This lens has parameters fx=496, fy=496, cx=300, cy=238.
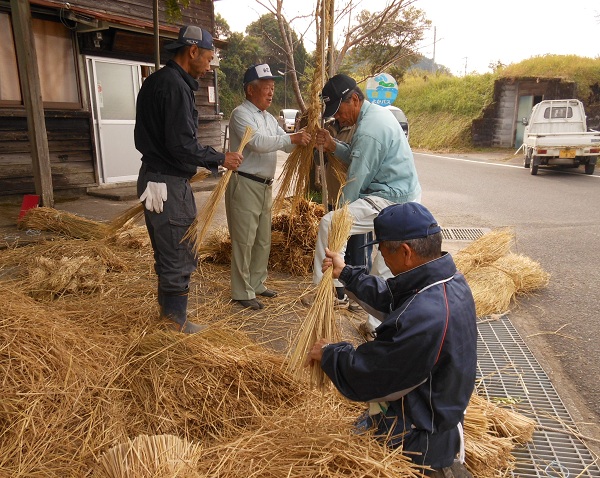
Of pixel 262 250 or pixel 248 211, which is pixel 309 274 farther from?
pixel 248 211

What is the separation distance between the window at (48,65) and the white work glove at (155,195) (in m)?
5.46

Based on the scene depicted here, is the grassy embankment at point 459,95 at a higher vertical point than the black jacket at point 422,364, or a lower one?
higher

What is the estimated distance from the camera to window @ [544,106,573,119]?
14109mm

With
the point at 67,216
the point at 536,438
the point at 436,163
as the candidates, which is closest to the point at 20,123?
the point at 67,216

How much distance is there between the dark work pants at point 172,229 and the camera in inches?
112

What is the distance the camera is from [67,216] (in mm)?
5301

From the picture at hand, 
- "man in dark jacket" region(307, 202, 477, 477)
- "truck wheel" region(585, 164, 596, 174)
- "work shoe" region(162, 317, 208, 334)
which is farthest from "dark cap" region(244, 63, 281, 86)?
"truck wheel" region(585, 164, 596, 174)

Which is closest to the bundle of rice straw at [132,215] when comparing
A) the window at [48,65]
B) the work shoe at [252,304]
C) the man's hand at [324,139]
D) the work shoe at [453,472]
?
the man's hand at [324,139]

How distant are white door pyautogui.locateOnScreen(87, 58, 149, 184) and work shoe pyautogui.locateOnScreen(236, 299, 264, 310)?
5607 mm

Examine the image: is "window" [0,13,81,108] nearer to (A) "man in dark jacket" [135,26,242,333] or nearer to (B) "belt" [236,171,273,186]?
(B) "belt" [236,171,273,186]

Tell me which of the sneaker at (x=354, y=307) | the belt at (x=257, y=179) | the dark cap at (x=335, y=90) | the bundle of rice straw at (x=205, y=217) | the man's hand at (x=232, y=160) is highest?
the dark cap at (x=335, y=90)

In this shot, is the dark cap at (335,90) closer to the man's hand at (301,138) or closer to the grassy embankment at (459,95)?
the man's hand at (301,138)

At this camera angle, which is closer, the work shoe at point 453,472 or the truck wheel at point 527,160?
the work shoe at point 453,472

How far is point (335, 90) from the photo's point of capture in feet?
10.4
